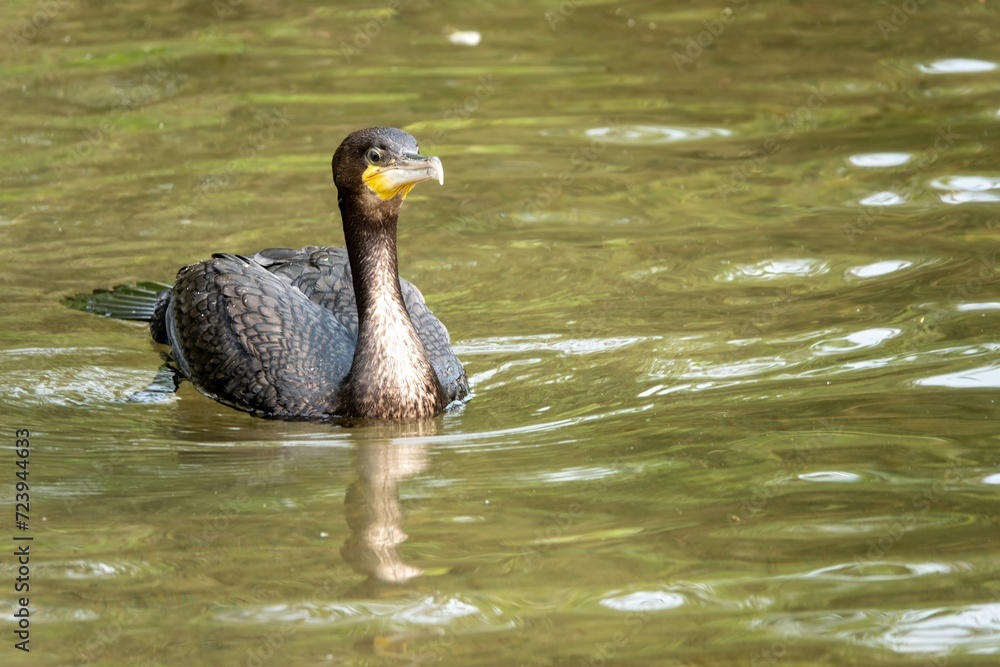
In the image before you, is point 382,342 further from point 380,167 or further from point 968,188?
point 968,188

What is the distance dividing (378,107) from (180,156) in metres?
1.78

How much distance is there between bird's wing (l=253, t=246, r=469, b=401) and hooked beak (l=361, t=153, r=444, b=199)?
34.6 inches

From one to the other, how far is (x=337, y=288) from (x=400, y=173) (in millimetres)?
1440

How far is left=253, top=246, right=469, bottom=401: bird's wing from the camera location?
8180 millimetres

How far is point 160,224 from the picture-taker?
10.3 m

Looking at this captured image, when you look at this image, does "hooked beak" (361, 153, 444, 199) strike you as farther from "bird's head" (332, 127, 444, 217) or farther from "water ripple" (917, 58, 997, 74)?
"water ripple" (917, 58, 997, 74)

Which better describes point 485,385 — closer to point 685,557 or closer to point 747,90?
point 685,557

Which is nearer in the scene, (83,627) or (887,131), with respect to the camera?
(83,627)

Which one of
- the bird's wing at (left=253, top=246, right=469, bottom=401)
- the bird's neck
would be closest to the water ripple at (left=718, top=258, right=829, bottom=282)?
the bird's wing at (left=253, top=246, right=469, bottom=401)

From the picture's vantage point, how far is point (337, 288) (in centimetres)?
859

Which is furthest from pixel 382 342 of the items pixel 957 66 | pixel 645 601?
pixel 957 66

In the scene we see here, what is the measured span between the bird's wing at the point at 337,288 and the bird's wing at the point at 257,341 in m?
0.18

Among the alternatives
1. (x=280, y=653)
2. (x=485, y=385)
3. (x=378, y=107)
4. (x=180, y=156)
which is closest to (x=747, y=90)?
(x=378, y=107)

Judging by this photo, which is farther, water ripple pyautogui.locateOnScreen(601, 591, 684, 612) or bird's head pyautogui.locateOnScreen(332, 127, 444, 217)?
bird's head pyautogui.locateOnScreen(332, 127, 444, 217)
